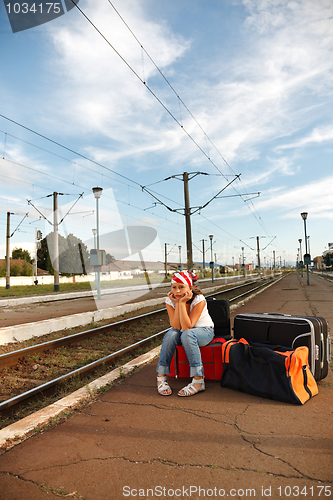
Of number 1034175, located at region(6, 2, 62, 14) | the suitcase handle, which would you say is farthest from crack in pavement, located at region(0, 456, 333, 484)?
number 1034175, located at region(6, 2, 62, 14)

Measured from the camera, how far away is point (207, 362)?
4.29 meters

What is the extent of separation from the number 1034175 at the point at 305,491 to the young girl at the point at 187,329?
71.4 inches

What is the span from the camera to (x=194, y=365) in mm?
4012

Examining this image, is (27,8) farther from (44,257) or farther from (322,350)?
(44,257)

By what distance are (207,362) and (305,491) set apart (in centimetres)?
217

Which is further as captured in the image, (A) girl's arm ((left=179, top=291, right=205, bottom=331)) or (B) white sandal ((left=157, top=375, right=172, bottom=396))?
(A) girl's arm ((left=179, top=291, right=205, bottom=331))

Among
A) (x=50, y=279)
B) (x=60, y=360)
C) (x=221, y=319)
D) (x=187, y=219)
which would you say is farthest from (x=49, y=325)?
(x=50, y=279)

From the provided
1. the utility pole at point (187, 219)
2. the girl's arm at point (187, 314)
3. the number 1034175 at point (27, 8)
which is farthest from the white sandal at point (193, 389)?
the utility pole at point (187, 219)

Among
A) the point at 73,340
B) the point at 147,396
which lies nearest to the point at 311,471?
the point at 147,396

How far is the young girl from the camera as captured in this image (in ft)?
13.1

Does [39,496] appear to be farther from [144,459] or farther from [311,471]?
[311,471]

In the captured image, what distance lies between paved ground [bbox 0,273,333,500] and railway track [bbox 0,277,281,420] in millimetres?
1352

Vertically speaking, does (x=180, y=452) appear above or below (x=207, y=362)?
below

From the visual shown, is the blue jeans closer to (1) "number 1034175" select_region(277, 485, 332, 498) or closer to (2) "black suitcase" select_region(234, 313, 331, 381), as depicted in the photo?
(2) "black suitcase" select_region(234, 313, 331, 381)
